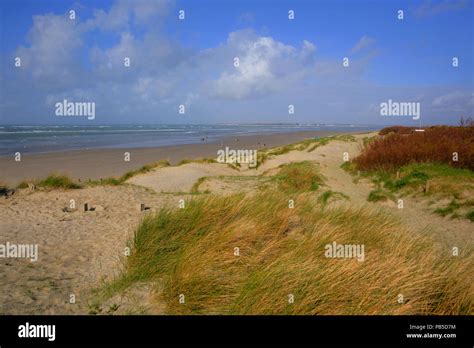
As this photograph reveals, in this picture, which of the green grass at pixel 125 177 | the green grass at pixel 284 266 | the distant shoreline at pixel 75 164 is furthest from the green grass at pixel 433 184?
the distant shoreline at pixel 75 164

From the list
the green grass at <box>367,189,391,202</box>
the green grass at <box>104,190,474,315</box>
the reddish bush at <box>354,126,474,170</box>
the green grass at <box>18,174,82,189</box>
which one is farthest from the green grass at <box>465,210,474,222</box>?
the green grass at <box>18,174,82,189</box>

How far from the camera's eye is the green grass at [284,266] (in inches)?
150

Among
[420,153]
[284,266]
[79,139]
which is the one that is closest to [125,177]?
[284,266]

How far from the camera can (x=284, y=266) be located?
4.21 meters

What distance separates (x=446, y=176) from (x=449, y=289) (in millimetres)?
9549

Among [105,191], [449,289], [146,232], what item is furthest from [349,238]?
[105,191]

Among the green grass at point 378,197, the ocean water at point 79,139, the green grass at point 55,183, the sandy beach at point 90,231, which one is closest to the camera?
the sandy beach at point 90,231

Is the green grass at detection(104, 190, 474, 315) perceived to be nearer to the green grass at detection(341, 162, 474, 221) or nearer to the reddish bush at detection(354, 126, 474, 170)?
the green grass at detection(341, 162, 474, 221)
